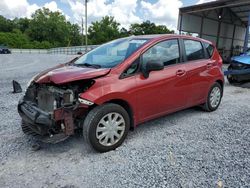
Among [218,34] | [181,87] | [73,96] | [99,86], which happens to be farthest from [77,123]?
[218,34]

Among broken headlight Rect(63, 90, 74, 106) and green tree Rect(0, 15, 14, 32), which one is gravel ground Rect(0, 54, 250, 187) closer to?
broken headlight Rect(63, 90, 74, 106)

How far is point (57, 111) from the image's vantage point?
9.70 ft

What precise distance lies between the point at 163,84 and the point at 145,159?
4.21 feet

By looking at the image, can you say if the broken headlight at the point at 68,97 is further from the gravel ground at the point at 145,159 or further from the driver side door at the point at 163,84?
the driver side door at the point at 163,84

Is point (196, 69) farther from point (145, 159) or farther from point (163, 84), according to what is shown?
point (145, 159)

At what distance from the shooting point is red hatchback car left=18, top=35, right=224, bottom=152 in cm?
306

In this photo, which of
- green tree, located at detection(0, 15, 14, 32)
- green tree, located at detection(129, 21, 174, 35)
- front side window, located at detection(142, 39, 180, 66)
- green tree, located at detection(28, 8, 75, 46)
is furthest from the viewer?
green tree, located at detection(28, 8, 75, 46)

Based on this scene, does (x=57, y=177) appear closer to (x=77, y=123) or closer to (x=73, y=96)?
(x=77, y=123)

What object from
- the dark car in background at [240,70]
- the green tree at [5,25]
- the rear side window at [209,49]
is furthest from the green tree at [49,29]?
the rear side window at [209,49]

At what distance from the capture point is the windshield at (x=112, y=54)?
359 cm

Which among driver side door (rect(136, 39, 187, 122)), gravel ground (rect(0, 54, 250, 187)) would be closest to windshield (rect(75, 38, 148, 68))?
driver side door (rect(136, 39, 187, 122))

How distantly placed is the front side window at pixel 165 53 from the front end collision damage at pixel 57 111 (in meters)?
1.08

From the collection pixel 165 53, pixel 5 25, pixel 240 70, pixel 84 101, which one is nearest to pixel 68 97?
pixel 84 101

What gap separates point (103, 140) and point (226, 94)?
513 cm
